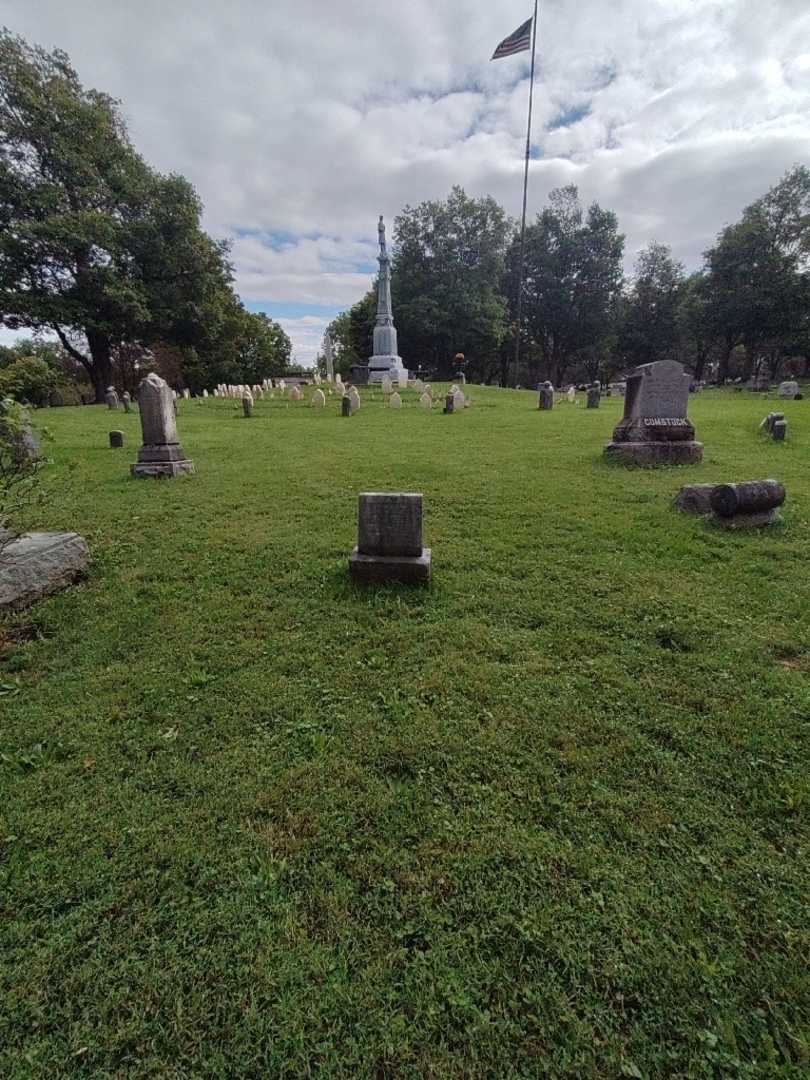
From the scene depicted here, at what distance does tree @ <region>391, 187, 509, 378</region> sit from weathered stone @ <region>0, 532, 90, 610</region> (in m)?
35.2

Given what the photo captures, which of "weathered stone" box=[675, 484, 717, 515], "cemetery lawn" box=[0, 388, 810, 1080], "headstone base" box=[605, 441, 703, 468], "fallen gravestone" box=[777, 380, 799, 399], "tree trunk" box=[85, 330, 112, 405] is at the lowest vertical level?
"cemetery lawn" box=[0, 388, 810, 1080]

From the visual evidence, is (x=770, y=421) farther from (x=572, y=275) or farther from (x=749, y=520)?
(x=572, y=275)

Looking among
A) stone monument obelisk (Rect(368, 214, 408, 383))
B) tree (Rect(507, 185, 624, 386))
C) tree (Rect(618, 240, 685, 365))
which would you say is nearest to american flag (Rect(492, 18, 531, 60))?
stone monument obelisk (Rect(368, 214, 408, 383))

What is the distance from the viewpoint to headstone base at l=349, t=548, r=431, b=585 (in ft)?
13.2

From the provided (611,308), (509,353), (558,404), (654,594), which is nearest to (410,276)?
(509,353)

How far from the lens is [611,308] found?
133 ft

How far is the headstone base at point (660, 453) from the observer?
770cm

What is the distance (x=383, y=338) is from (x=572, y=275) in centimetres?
2228

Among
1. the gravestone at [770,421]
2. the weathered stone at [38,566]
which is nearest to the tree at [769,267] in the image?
the gravestone at [770,421]

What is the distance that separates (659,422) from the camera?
7824mm

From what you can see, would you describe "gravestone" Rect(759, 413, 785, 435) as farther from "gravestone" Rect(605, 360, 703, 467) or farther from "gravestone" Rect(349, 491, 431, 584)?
"gravestone" Rect(349, 491, 431, 584)

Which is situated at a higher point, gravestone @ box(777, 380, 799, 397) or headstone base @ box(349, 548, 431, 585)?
gravestone @ box(777, 380, 799, 397)

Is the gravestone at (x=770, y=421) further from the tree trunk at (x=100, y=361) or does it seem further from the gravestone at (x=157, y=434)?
the tree trunk at (x=100, y=361)

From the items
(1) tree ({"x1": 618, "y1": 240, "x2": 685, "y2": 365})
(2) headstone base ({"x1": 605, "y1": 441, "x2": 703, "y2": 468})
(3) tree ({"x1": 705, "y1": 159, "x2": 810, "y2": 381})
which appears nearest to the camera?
(2) headstone base ({"x1": 605, "y1": 441, "x2": 703, "y2": 468})
